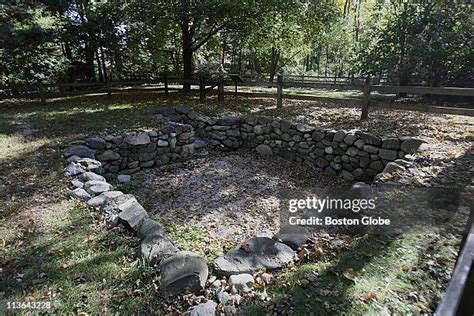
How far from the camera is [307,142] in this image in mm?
6578

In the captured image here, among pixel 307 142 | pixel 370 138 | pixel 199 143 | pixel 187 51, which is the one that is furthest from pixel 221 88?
pixel 370 138

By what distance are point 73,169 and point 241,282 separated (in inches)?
146

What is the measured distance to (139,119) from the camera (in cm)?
739

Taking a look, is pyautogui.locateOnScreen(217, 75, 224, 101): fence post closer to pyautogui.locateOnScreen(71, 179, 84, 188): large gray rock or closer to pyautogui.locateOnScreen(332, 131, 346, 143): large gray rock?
pyautogui.locateOnScreen(332, 131, 346, 143): large gray rock

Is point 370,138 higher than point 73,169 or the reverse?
higher

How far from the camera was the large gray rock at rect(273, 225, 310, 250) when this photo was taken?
9.95ft

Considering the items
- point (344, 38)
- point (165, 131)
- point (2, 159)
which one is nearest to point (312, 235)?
point (165, 131)

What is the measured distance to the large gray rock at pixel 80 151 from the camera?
5.28m

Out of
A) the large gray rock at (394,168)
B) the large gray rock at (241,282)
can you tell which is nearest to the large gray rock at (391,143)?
the large gray rock at (394,168)

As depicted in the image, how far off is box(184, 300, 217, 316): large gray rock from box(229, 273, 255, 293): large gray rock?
0.83ft

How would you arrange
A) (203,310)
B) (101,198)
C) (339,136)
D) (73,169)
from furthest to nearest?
(339,136) < (73,169) < (101,198) < (203,310)

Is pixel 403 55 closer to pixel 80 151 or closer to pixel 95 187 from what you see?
pixel 80 151

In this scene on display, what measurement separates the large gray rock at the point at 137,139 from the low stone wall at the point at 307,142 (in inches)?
62.2

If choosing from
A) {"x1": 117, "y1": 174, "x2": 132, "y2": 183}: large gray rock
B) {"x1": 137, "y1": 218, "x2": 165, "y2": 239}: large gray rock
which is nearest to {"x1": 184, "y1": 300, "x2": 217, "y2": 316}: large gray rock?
{"x1": 137, "y1": 218, "x2": 165, "y2": 239}: large gray rock
